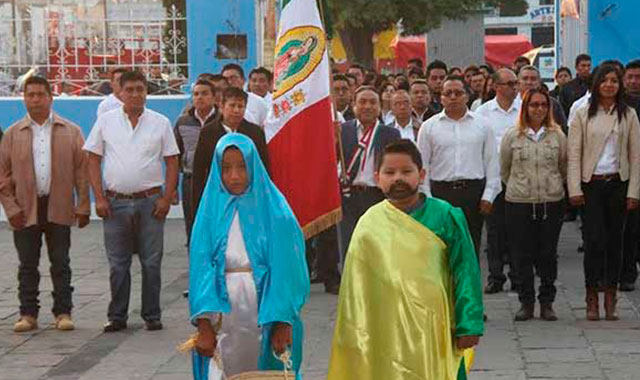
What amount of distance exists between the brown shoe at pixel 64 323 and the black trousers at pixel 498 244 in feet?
12.3

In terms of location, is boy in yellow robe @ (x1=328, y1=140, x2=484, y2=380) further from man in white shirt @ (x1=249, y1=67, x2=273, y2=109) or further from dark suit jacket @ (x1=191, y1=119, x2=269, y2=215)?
man in white shirt @ (x1=249, y1=67, x2=273, y2=109)

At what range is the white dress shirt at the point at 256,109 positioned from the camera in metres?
13.8

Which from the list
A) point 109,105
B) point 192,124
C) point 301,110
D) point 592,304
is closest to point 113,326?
point 301,110

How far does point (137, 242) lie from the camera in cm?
1082

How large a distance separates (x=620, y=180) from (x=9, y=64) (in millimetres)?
10421

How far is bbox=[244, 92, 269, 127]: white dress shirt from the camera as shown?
13.8 meters

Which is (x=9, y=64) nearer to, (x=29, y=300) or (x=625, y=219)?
(x=29, y=300)

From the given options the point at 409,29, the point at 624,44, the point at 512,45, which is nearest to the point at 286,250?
the point at 624,44

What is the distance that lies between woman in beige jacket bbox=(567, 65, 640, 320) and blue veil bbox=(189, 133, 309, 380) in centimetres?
439

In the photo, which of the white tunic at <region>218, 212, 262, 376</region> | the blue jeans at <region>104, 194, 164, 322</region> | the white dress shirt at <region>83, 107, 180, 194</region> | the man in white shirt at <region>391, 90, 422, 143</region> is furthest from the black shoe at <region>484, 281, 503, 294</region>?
the white tunic at <region>218, 212, 262, 376</region>

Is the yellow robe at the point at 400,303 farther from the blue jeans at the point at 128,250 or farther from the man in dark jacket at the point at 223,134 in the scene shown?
the man in dark jacket at the point at 223,134

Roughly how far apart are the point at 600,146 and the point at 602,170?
0.19 metres

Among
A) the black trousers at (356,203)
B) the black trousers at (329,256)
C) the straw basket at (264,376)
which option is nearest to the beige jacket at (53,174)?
the black trousers at (356,203)

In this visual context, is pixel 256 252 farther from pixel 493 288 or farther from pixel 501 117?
pixel 501 117
